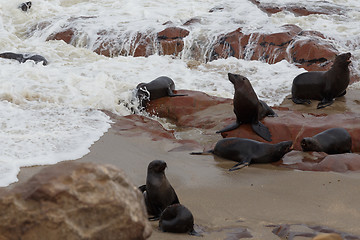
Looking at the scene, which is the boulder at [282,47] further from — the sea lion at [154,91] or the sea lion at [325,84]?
the sea lion at [154,91]

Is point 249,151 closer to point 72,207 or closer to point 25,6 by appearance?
point 72,207

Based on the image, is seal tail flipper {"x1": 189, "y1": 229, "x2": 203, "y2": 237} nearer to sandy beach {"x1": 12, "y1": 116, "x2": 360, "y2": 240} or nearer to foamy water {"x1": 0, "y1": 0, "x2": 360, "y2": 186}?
sandy beach {"x1": 12, "y1": 116, "x2": 360, "y2": 240}

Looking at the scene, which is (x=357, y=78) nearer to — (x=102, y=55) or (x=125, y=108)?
(x=125, y=108)

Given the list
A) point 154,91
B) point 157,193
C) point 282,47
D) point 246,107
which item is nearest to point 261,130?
point 246,107

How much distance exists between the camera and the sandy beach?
→ 11.9ft

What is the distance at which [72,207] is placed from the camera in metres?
2.09

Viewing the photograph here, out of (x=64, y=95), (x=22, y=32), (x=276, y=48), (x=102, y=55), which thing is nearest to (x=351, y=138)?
(x=64, y=95)

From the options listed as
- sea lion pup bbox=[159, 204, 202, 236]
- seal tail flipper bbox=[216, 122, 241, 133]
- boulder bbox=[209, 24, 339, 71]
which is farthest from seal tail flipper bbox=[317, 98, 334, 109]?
sea lion pup bbox=[159, 204, 202, 236]

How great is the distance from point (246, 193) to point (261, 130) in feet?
8.27

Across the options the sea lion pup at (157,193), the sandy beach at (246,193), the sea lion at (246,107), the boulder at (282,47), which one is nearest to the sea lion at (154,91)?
the sea lion at (246,107)

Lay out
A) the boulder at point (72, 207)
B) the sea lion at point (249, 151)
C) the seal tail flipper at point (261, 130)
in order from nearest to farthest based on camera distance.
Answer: the boulder at point (72, 207)
the sea lion at point (249, 151)
the seal tail flipper at point (261, 130)

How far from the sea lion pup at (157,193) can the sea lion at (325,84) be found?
5023mm

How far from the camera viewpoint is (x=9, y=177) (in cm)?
480

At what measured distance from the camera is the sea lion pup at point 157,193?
13.4 ft
